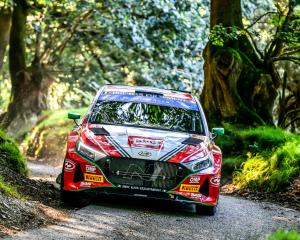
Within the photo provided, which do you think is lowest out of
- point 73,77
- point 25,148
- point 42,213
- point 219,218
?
point 25,148

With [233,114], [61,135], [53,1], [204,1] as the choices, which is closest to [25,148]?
[61,135]

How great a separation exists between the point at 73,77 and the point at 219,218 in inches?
784

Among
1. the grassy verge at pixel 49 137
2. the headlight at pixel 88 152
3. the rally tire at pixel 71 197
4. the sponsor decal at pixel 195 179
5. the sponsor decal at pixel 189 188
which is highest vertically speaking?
the headlight at pixel 88 152

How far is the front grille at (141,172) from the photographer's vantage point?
9.20 metres

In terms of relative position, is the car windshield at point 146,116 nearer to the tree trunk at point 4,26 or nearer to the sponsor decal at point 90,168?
the sponsor decal at point 90,168

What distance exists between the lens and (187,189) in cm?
938

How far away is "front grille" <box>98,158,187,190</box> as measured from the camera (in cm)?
920

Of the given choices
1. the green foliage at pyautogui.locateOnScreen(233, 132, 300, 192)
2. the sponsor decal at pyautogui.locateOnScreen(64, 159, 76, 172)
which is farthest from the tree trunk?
the sponsor decal at pyautogui.locateOnScreen(64, 159, 76, 172)

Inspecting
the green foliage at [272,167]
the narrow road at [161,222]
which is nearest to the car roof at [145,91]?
the narrow road at [161,222]

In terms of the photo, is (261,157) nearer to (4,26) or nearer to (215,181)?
(215,181)

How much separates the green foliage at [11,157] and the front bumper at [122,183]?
2.25 m

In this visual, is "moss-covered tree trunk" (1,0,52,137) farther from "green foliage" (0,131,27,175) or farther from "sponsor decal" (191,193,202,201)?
"sponsor decal" (191,193,202,201)

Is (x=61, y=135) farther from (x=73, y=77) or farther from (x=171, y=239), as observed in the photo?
(x=171, y=239)

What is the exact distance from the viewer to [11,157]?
37.8 ft
